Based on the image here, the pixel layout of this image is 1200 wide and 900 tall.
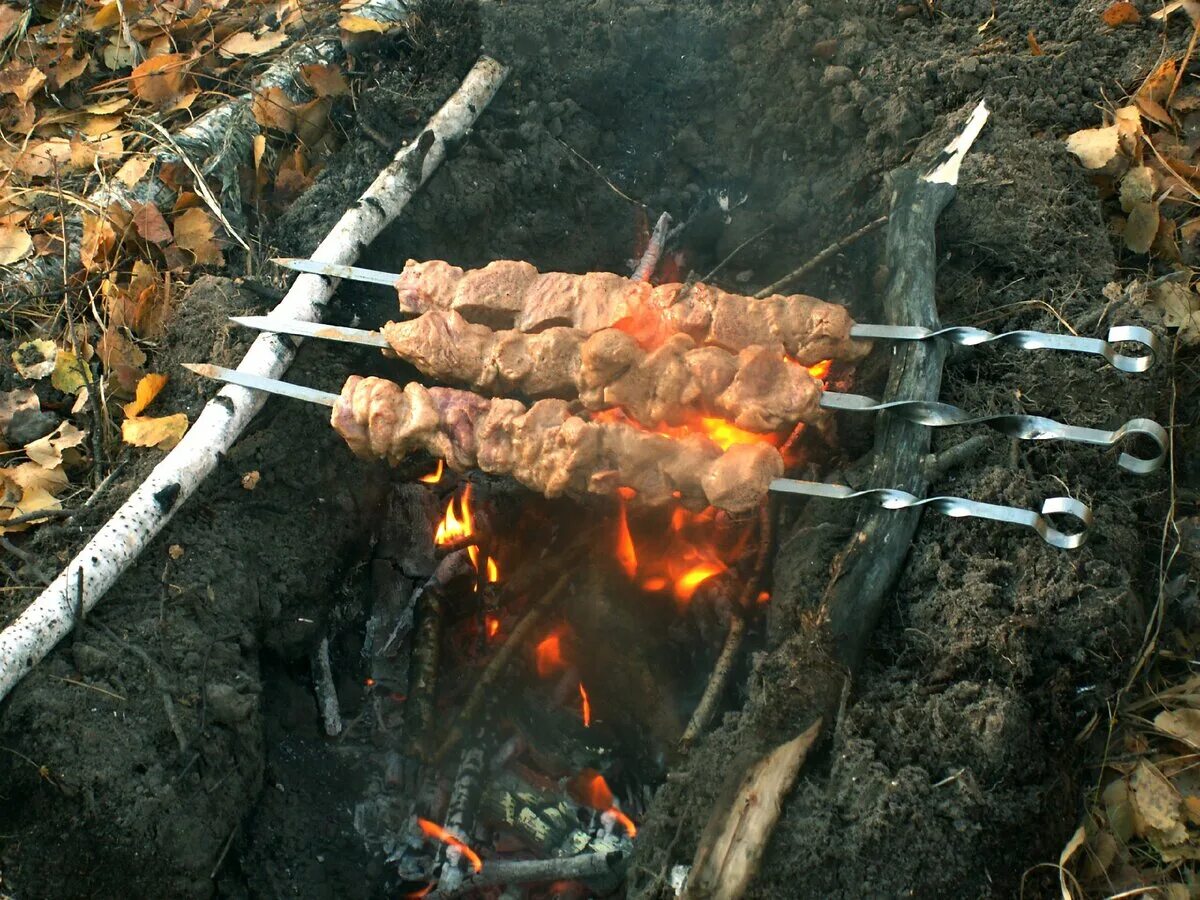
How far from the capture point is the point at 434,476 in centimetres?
454

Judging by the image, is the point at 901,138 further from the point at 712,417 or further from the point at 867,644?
the point at 867,644

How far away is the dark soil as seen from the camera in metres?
2.98

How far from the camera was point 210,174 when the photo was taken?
16.0 feet

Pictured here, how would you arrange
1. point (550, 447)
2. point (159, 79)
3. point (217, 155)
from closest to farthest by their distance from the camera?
point (550, 447) < point (217, 155) < point (159, 79)

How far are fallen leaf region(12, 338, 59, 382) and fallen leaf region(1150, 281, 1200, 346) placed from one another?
4.89 meters

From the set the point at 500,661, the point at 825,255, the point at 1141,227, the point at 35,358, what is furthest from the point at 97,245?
the point at 1141,227

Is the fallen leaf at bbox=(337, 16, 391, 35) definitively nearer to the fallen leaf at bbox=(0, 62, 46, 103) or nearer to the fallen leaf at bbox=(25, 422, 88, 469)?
the fallen leaf at bbox=(0, 62, 46, 103)

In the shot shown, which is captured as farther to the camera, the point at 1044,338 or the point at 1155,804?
the point at 1044,338

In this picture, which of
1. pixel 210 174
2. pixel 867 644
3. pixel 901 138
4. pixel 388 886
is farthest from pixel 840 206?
pixel 388 886

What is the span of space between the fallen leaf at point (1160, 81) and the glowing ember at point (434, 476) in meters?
3.71

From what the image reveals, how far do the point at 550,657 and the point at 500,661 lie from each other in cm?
23

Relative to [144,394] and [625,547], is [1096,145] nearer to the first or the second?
[625,547]

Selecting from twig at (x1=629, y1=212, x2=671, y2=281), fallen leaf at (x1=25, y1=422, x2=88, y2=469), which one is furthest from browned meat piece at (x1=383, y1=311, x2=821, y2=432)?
fallen leaf at (x1=25, y1=422, x2=88, y2=469)

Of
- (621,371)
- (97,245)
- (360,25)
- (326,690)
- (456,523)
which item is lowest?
(326,690)
